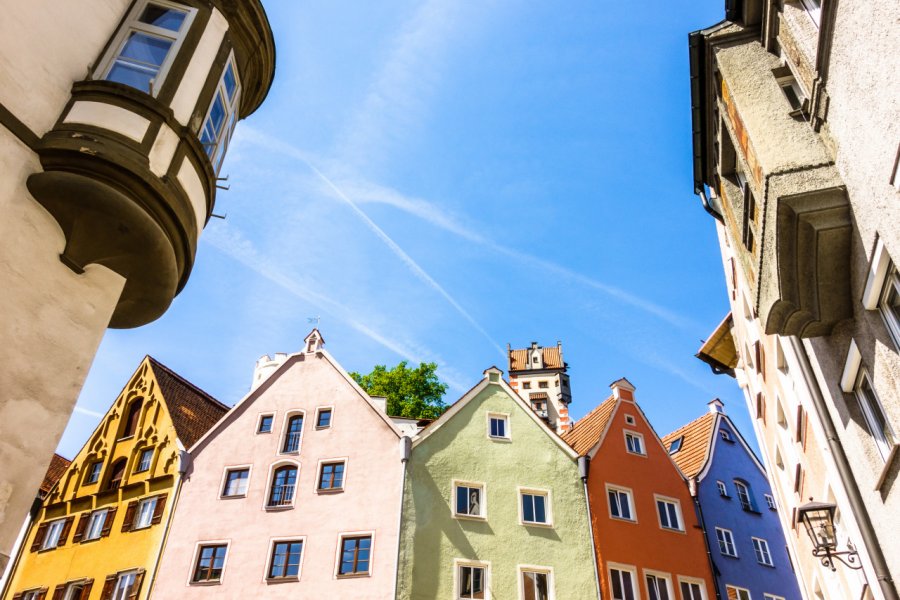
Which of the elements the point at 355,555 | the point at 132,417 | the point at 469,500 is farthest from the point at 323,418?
the point at 132,417

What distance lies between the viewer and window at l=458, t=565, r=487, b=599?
2519 centimetres

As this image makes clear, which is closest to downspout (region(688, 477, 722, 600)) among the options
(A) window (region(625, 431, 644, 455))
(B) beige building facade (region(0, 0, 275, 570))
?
(A) window (region(625, 431, 644, 455))

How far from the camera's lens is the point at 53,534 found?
29.6 meters

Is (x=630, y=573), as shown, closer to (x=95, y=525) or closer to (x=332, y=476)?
(x=332, y=476)

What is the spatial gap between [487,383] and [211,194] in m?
21.4

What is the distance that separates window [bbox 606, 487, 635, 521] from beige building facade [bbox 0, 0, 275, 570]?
73.1 feet

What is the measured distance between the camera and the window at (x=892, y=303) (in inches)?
361

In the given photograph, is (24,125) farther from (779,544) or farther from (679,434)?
(679,434)

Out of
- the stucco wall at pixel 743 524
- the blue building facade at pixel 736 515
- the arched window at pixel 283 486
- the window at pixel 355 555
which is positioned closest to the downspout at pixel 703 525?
the blue building facade at pixel 736 515

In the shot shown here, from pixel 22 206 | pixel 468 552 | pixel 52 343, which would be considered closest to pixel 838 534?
pixel 468 552

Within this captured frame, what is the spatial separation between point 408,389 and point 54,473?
20.5 meters

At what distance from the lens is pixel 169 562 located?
2591cm

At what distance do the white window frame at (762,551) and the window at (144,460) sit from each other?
90.6ft

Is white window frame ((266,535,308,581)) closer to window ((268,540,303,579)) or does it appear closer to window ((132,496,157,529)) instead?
window ((268,540,303,579))
